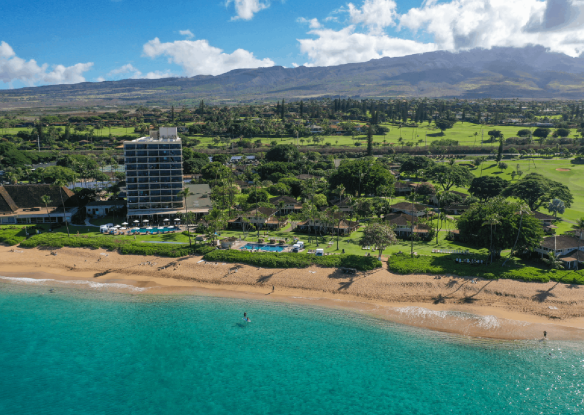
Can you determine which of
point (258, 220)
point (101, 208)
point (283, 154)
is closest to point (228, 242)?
point (258, 220)

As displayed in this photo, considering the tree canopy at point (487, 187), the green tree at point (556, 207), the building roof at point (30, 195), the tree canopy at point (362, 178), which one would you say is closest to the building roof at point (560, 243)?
the green tree at point (556, 207)

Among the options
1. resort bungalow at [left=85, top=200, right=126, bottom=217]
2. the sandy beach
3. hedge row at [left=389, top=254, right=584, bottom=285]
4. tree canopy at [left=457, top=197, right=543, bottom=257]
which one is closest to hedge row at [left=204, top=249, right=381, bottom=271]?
the sandy beach

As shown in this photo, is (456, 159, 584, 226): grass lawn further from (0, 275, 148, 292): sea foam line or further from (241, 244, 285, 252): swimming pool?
(0, 275, 148, 292): sea foam line

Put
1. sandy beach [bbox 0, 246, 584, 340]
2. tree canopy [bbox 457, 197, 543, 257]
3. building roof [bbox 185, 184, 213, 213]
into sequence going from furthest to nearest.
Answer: building roof [bbox 185, 184, 213, 213], tree canopy [bbox 457, 197, 543, 257], sandy beach [bbox 0, 246, 584, 340]

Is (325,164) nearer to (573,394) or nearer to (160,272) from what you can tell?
(160,272)

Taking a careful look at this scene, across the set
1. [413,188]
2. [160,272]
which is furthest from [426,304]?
[413,188]

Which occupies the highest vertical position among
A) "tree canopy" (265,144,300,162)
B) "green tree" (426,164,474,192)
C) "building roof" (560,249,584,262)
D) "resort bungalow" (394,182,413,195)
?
"tree canopy" (265,144,300,162)
